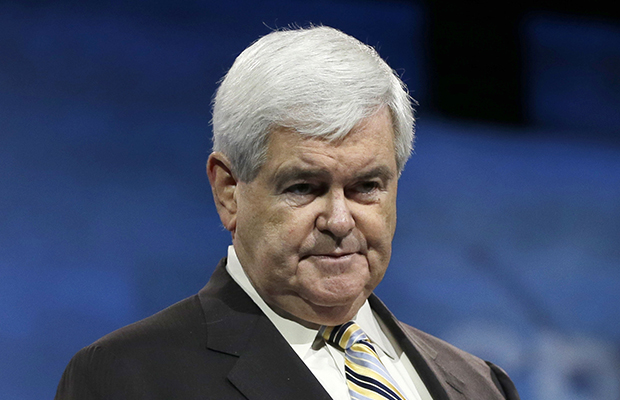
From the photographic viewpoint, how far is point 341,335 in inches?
63.9

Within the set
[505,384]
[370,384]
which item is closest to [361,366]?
[370,384]

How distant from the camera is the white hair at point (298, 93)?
143cm

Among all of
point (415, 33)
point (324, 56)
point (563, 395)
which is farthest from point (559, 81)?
point (324, 56)

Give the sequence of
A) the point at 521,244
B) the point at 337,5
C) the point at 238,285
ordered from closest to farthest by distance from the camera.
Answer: the point at 238,285, the point at 337,5, the point at 521,244

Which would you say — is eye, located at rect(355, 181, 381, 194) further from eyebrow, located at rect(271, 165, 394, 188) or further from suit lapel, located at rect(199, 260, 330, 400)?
suit lapel, located at rect(199, 260, 330, 400)

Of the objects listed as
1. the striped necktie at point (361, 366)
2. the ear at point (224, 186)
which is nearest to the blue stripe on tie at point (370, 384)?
the striped necktie at point (361, 366)

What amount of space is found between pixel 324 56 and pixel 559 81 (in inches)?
73.6

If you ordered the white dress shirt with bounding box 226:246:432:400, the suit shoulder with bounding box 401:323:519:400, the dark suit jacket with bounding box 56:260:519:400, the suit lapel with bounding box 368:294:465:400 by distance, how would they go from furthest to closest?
the suit shoulder with bounding box 401:323:519:400
the suit lapel with bounding box 368:294:465:400
the white dress shirt with bounding box 226:246:432:400
the dark suit jacket with bounding box 56:260:519:400

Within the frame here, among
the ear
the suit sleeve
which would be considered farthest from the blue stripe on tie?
the suit sleeve

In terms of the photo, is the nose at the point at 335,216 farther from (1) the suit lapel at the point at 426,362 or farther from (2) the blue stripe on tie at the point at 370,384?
(1) the suit lapel at the point at 426,362

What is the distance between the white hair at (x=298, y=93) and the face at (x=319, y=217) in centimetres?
3

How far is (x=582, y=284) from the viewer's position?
295 centimetres

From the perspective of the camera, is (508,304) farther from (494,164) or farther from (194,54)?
(194,54)

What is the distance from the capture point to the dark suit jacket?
1.43 meters
